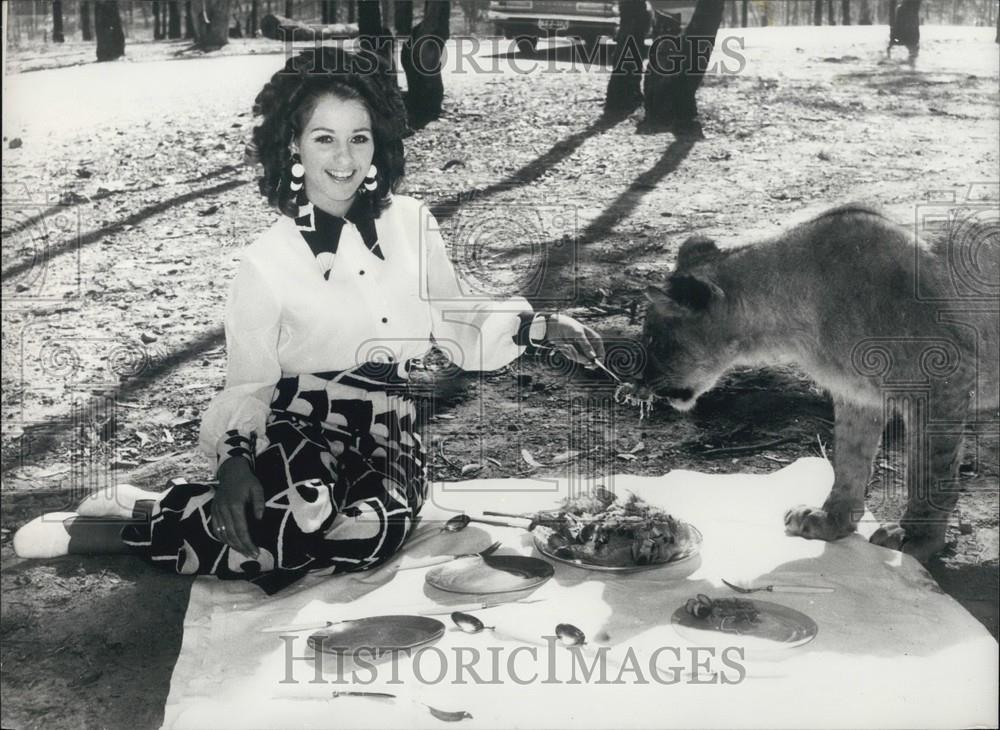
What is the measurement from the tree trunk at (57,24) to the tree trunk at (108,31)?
15 centimetres

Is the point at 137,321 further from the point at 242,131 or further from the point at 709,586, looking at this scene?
the point at 709,586

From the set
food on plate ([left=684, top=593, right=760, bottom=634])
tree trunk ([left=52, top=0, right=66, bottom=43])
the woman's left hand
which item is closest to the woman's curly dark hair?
the woman's left hand

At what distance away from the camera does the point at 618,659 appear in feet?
11.2

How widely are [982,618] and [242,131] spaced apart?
3.59 metres

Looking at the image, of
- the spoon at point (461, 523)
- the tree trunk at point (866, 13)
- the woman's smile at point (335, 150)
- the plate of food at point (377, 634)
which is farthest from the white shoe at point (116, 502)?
the tree trunk at point (866, 13)

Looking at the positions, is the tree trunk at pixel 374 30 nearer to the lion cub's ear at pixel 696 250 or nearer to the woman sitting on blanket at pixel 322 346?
the woman sitting on blanket at pixel 322 346

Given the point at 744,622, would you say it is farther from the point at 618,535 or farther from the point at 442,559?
the point at 442,559

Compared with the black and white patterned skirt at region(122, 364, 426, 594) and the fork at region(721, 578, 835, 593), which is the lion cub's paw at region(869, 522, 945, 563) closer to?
the fork at region(721, 578, 835, 593)

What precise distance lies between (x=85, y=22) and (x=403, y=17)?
1.39m

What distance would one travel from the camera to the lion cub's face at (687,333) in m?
3.85

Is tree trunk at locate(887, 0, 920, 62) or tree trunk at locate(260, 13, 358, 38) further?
tree trunk at locate(887, 0, 920, 62)

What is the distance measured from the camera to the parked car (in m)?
4.37

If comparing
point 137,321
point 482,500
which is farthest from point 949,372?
point 137,321

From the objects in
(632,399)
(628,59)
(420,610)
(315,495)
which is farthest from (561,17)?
(420,610)
